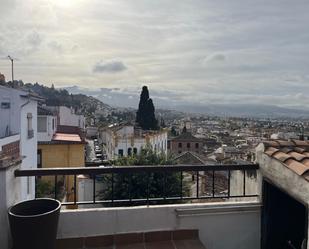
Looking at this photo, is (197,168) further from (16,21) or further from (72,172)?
(16,21)

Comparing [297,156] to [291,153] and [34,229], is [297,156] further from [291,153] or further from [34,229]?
[34,229]

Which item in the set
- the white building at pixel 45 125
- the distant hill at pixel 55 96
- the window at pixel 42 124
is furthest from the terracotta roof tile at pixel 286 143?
the window at pixel 42 124

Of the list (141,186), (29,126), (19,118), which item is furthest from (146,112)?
(141,186)

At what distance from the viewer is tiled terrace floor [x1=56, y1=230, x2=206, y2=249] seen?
8.87 ft

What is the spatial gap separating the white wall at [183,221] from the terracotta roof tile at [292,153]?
51cm

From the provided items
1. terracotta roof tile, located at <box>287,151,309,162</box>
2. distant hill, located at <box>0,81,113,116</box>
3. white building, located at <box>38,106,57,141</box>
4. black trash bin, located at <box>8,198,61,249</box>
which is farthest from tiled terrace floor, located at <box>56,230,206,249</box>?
white building, located at <box>38,106,57,141</box>

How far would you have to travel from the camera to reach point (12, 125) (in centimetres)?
1324

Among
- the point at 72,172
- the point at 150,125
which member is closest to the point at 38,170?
the point at 72,172

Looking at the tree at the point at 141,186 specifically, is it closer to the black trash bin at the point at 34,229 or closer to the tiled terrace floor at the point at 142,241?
the tiled terrace floor at the point at 142,241

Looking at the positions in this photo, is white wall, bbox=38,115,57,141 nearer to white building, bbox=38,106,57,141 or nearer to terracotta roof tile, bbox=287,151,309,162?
white building, bbox=38,106,57,141

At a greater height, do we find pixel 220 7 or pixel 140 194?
pixel 220 7

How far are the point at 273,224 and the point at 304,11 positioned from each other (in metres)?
4.99

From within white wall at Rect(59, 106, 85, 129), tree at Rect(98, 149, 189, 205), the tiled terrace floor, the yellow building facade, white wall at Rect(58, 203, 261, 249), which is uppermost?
white wall at Rect(59, 106, 85, 129)

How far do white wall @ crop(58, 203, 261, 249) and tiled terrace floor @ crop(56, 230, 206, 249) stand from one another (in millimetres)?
38
